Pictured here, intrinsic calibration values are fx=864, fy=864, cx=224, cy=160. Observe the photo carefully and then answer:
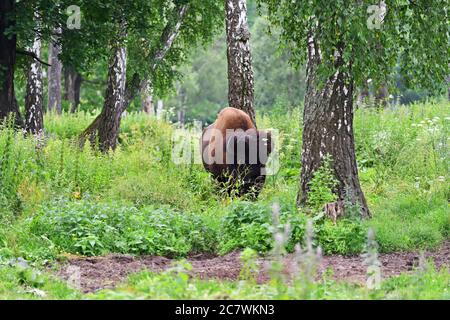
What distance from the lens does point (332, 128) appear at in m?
11.7

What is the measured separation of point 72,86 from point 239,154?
26648mm

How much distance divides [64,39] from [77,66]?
Answer: 2.05 ft

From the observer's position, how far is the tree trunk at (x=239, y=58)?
1659 cm

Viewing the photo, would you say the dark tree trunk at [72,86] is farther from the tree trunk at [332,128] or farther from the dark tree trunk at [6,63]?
the tree trunk at [332,128]

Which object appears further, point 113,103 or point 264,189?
point 113,103

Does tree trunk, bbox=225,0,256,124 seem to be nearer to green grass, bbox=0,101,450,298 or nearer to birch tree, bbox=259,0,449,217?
green grass, bbox=0,101,450,298

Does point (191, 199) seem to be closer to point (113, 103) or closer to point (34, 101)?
point (113, 103)

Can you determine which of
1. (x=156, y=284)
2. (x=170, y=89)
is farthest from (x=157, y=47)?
(x=156, y=284)

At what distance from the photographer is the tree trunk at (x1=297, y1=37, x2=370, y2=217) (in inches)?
458

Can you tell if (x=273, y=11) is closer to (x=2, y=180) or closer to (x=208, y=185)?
(x=208, y=185)

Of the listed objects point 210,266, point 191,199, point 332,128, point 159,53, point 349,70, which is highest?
point 159,53

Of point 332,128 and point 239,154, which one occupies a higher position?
point 332,128

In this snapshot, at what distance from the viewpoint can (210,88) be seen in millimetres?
81500

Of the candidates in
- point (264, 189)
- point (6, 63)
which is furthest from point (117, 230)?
point (6, 63)
